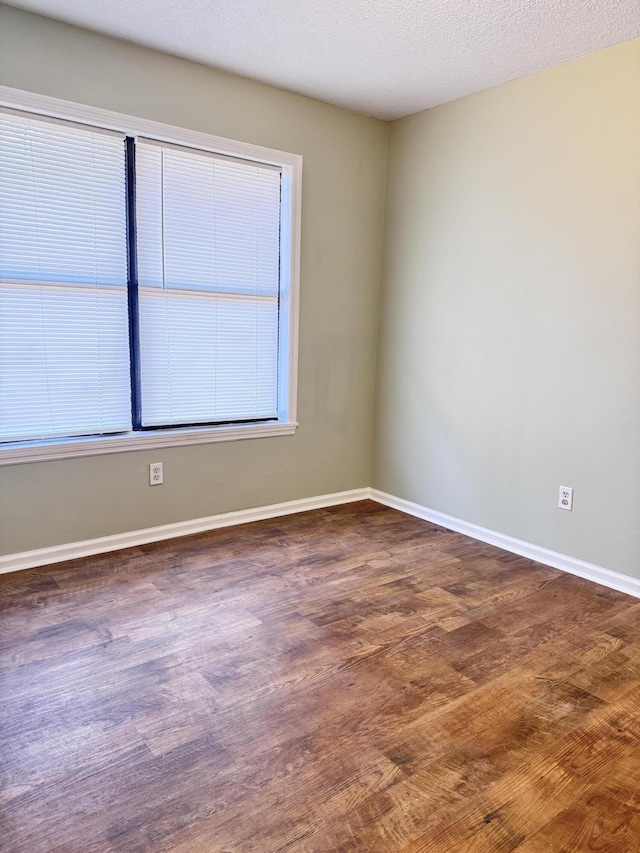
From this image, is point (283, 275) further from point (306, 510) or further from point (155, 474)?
point (306, 510)

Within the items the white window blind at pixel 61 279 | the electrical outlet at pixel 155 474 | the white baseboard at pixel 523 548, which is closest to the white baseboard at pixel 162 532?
the electrical outlet at pixel 155 474

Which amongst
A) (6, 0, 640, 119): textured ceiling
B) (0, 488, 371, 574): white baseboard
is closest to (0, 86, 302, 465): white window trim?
(6, 0, 640, 119): textured ceiling

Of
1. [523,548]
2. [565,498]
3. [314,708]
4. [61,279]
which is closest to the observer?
[314,708]

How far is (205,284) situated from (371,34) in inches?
58.0

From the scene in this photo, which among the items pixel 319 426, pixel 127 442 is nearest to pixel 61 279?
pixel 127 442

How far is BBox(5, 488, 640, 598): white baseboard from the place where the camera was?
2852mm

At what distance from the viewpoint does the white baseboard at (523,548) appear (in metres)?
2.82

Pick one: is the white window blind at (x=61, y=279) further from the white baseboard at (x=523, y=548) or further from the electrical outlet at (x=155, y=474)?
the white baseboard at (x=523, y=548)

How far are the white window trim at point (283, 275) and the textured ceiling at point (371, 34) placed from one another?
14.2 inches

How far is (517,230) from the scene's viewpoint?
3143 mm

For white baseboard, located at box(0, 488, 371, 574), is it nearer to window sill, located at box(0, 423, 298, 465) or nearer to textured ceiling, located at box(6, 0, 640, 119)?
window sill, located at box(0, 423, 298, 465)

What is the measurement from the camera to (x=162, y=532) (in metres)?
3.30

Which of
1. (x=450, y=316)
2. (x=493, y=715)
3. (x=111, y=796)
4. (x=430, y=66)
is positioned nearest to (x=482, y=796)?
(x=493, y=715)

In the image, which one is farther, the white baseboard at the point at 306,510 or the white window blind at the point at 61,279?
the white baseboard at the point at 306,510
